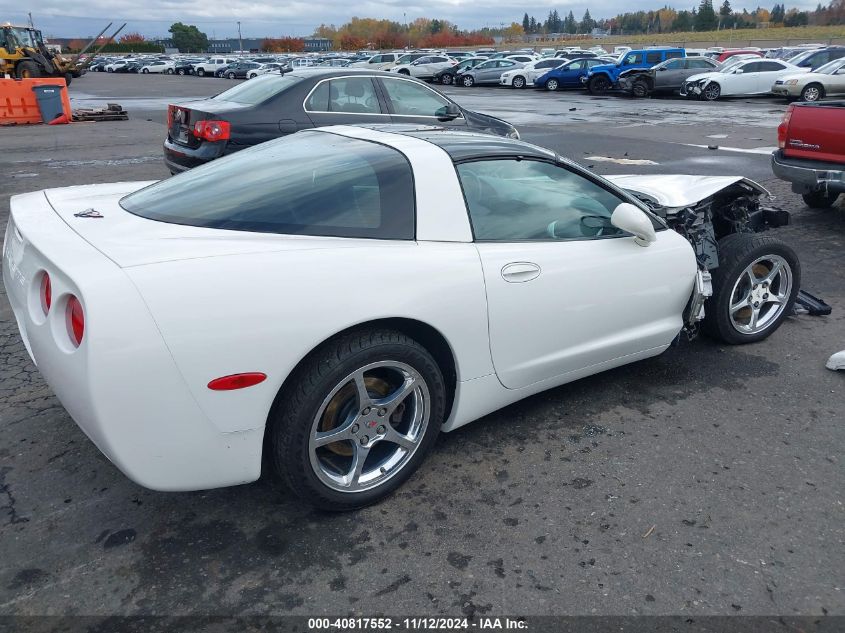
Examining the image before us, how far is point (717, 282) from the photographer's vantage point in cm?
423

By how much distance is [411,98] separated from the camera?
8.69 m

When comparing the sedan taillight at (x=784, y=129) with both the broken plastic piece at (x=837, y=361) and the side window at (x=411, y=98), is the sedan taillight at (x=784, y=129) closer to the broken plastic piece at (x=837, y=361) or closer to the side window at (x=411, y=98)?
the side window at (x=411, y=98)

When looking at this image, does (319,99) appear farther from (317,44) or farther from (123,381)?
(317,44)

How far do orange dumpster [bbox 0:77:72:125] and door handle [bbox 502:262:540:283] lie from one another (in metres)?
18.6

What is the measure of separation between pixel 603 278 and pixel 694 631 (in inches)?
63.5

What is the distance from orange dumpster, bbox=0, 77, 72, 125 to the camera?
1772cm

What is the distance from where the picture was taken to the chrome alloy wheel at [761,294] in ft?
14.4

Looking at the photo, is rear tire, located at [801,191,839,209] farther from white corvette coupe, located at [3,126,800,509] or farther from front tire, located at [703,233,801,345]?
white corvette coupe, located at [3,126,800,509]

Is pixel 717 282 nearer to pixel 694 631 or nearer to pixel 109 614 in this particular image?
pixel 694 631

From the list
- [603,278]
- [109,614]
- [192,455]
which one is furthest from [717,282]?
[109,614]

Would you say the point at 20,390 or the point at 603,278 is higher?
the point at 603,278

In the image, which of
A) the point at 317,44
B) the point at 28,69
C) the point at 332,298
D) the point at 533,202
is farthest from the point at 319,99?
the point at 317,44

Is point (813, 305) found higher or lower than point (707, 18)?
lower

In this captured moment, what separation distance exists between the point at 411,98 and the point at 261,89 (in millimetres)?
1818
